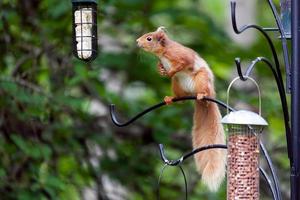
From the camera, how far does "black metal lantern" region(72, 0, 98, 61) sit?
3.28m

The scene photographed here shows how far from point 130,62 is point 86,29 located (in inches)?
81.8

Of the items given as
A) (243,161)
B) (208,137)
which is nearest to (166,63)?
(208,137)

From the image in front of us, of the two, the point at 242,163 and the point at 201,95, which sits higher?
the point at 201,95

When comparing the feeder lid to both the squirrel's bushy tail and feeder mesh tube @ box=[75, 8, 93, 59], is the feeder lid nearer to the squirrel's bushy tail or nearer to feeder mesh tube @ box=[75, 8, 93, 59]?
the squirrel's bushy tail

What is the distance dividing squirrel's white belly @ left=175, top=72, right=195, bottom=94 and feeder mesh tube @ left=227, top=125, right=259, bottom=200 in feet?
1.50

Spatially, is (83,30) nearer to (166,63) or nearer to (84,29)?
(84,29)

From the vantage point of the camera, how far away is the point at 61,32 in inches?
200

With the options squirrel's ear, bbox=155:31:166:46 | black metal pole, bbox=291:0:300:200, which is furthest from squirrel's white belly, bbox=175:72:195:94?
black metal pole, bbox=291:0:300:200

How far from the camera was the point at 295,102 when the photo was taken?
2.57 m

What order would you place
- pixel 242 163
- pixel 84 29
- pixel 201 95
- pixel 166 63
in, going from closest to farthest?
1. pixel 242 163
2. pixel 201 95
3. pixel 166 63
4. pixel 84 29

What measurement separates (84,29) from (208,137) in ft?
2.16

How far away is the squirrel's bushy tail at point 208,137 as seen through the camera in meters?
3.07

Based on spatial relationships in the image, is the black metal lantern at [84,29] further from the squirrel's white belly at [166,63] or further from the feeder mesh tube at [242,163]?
the feeder mesh tube at [242,163]

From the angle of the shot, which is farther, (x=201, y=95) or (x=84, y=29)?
(x=84, y=29)
